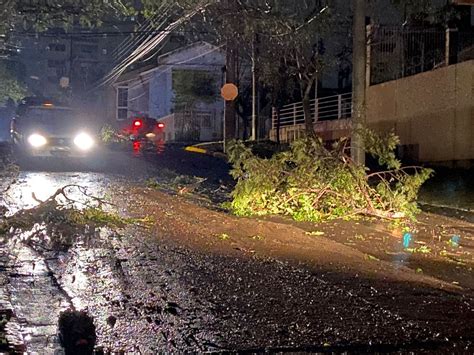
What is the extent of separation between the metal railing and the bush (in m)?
15.3

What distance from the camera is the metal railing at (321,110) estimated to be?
2859cm

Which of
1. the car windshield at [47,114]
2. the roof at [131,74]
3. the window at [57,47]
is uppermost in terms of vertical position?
the window at [57,47]

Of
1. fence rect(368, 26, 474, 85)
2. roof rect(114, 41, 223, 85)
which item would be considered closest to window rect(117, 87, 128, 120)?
roof rect(114, 41, 223, 85)

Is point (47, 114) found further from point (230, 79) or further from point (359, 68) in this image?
point (359, 68)

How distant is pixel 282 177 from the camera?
13.0m

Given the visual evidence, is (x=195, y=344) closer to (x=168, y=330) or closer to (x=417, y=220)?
(x=168, y=330)

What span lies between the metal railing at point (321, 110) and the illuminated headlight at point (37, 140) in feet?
38.0

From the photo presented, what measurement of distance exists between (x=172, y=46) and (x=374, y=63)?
32.7 m

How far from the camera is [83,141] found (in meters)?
23.8

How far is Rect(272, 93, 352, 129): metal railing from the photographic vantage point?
93.8ft

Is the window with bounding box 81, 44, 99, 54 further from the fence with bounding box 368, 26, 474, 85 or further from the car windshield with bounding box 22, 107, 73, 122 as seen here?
the fence with bounding box 368, 26, 474, 85

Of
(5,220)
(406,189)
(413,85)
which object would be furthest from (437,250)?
(413,85)

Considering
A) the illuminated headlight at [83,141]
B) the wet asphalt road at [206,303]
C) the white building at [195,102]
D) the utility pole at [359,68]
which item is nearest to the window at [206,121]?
the white building at [195,102]

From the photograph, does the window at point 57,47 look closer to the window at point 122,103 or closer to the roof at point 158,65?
the window at point 122,103
